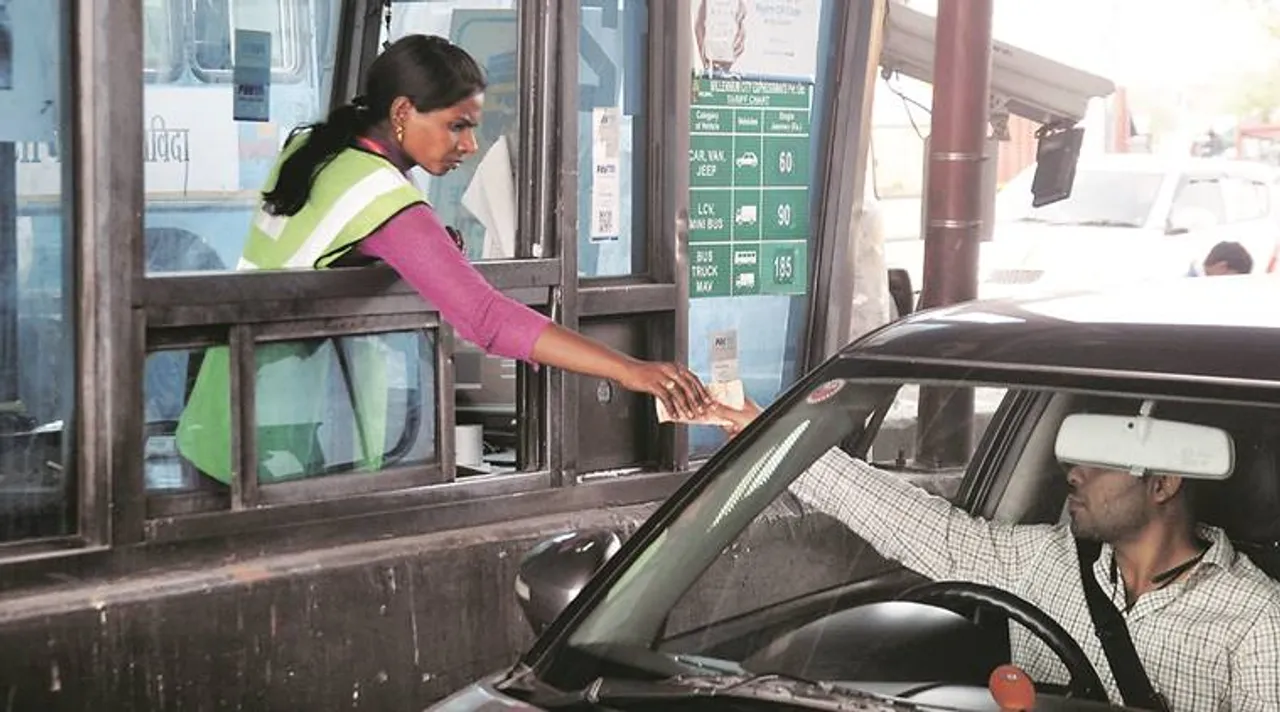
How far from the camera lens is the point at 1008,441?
4.16 metres

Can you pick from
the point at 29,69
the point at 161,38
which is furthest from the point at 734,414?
the point at 161,38

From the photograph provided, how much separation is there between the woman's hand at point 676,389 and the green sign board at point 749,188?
221 centimetres

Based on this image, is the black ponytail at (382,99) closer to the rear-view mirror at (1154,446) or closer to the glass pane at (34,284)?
the glass pane at (34,284)

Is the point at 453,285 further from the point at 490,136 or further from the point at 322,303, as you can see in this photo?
the point at 490,136

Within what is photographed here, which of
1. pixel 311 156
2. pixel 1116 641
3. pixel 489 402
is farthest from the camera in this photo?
pixel 489 402

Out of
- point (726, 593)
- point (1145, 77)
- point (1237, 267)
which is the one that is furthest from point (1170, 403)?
point (1145, 77)

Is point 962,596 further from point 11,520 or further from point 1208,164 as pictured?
point 1208,164

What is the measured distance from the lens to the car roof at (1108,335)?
10.0ft

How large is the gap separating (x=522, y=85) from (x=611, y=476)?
1.35 m

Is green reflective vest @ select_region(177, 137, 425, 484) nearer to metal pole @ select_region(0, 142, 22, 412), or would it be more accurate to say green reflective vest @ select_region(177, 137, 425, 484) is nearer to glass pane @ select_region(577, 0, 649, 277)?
metal pole @ select_region(0, 142, 22, 412)

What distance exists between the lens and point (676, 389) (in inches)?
180

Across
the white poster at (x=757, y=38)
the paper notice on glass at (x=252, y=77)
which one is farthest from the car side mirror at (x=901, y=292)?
the paper notice on glass at (x=252, y=77)

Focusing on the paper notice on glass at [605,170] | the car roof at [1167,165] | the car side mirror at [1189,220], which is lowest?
the car side mirror at [1189,220]

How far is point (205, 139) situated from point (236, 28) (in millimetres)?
391
